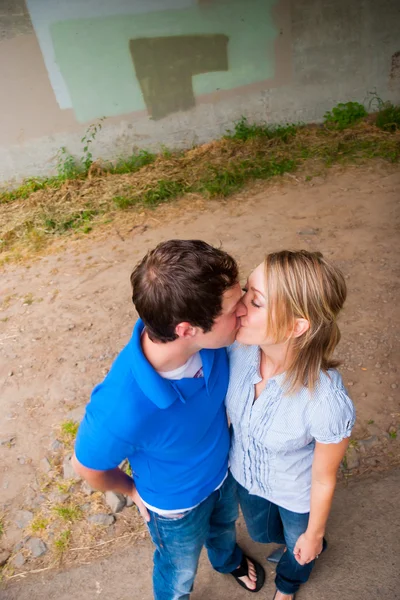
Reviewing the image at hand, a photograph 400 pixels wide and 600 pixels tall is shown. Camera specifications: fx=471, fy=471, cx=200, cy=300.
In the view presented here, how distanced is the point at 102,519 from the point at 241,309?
1881 mm

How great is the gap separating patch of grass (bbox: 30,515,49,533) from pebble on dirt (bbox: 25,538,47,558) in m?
0.06

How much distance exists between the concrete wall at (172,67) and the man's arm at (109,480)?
603cm

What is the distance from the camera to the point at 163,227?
18.5ft

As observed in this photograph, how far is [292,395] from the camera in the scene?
1.57m

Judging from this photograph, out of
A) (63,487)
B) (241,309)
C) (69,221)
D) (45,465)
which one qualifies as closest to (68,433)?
(45,465)

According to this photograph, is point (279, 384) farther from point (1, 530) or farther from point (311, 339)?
point (1, 530)

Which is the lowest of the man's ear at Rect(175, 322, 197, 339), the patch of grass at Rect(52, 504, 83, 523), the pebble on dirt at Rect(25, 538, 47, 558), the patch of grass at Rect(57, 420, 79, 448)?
the pebble on dirt at Rect(25, 538, 47, 558)

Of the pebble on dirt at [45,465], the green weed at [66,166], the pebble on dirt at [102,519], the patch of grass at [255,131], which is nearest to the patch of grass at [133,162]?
the green weed at [66,166]

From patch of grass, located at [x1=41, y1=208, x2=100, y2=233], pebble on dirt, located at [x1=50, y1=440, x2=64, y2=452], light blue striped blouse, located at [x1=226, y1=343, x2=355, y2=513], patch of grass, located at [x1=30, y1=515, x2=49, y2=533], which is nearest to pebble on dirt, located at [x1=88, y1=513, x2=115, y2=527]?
patch of grass, located at [x1=30, y1=515, x2=49, y2=533]

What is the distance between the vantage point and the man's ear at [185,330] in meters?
1.35

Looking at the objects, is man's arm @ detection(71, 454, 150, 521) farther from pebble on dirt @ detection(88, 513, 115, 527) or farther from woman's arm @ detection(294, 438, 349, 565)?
pebble on dirt @ detection(88, 513, 115, 527)

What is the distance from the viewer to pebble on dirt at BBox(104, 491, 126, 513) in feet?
9.14

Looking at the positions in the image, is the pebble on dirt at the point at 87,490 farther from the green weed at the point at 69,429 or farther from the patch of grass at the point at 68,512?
the green weed at the point at 69,429

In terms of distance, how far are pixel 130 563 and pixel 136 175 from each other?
210 inches
